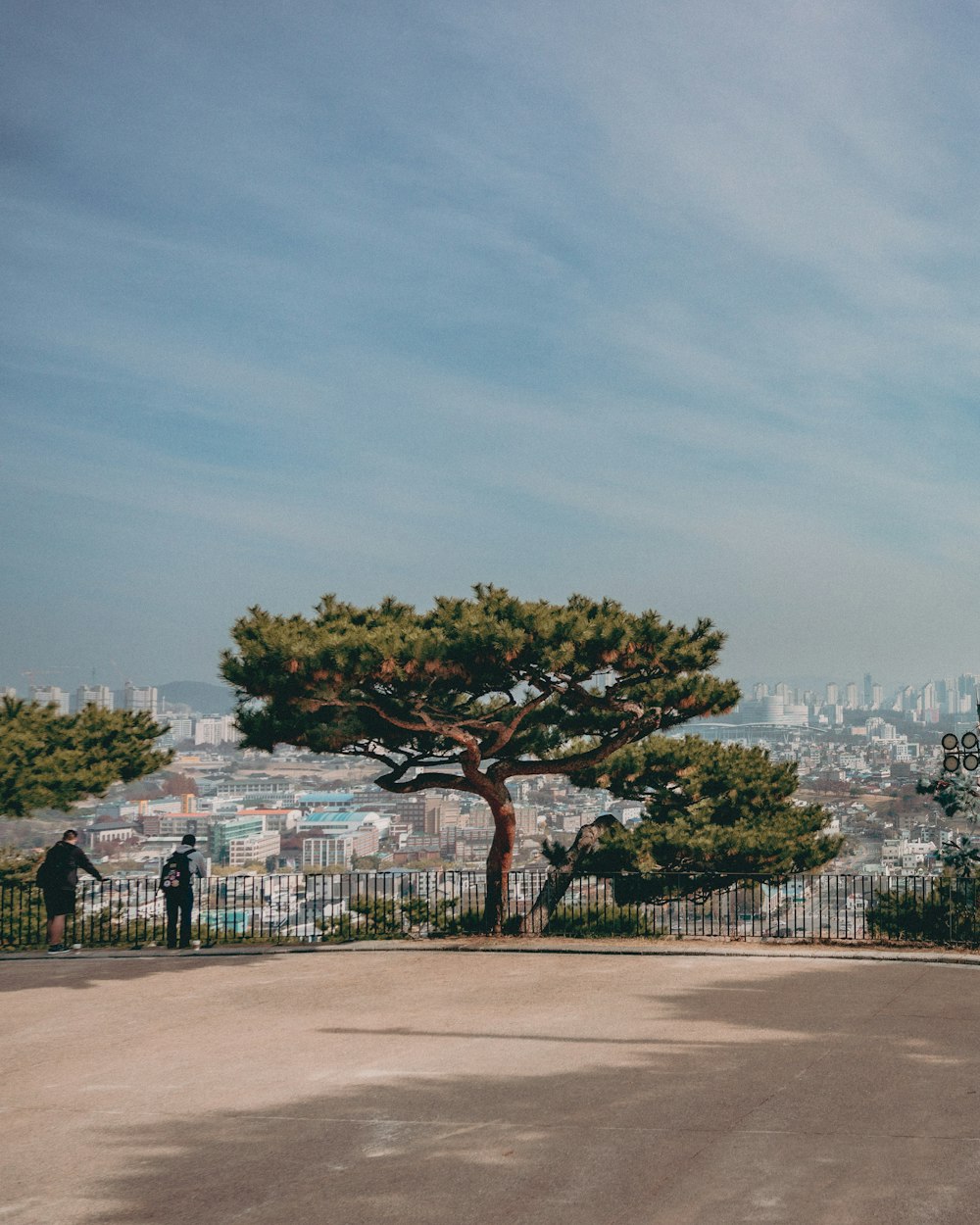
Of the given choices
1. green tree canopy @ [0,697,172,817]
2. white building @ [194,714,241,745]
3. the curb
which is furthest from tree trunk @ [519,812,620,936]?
white building @ [194,714,241,745]

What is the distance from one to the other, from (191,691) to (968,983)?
86.8 metres

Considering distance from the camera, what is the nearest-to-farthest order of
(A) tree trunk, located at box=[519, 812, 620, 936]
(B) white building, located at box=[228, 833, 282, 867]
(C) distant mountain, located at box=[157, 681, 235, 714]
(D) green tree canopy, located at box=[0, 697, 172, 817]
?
(A) tree trunk, located at box=[519, 812, 620, 936], (D) green tree canopy, located at box=[0, 697, 172, 817], (B) white building, located at box=[228, 833, 282, 867], (C) distant mountain, located at box=[157, 681, 235, 714]

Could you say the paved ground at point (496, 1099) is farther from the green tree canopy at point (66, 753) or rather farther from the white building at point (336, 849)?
the white building at point (336, 849)

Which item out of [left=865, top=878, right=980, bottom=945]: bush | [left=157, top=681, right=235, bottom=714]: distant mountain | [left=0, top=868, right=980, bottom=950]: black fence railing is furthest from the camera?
[left=157, top=681, right=235, bottom=714]: distant mountain

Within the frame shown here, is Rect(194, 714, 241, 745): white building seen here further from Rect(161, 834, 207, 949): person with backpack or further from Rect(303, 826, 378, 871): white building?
Rect(161, 834, 207, 949): person with backpack

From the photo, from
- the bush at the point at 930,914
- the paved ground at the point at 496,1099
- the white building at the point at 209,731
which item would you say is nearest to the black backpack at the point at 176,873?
the paved ground at the point at 496,1099

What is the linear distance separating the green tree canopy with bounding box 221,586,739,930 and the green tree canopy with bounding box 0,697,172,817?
11.8 ft

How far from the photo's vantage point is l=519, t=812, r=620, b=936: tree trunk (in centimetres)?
1720

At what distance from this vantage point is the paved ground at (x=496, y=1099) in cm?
607

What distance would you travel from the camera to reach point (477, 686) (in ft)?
55.0

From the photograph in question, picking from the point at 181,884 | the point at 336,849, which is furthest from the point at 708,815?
the point at 336,849

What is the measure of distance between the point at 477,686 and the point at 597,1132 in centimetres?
995

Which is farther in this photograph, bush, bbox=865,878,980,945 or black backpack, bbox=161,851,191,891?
bush, bbox=865,878,980,945

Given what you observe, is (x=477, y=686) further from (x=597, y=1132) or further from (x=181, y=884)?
(x=597, y=1132)
